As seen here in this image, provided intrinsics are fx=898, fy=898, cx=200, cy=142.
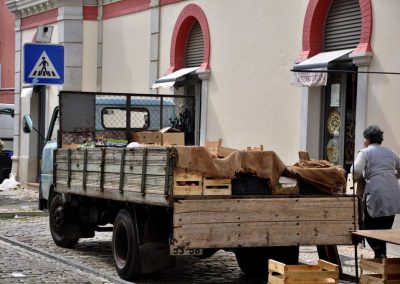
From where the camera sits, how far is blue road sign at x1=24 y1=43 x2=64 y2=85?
15.2 metres

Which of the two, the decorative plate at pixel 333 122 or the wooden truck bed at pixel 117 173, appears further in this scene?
the decorative plate at pixel 333 122

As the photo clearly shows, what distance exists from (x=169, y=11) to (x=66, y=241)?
24.2ft

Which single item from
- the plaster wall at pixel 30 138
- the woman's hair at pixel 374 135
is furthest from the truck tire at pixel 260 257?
the plaster wall at pixel 30 138

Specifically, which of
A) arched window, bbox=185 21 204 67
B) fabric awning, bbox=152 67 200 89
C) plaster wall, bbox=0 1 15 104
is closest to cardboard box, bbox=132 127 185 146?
fabric awning, bbox=152 67 200 89

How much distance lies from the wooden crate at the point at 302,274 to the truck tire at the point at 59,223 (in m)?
4.80

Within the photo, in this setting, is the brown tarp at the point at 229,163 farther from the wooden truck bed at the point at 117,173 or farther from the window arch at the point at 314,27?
the window arch at the point at 314,27

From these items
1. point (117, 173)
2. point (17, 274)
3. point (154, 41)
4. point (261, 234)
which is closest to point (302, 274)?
point (261, 234)

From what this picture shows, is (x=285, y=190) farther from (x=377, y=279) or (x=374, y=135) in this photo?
(x=377, y=279)

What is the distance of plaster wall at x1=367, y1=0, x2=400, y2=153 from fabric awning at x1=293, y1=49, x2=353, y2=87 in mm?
632

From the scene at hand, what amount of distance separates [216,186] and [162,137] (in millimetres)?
3319

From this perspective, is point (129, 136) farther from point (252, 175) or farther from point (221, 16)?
point (221, 16)

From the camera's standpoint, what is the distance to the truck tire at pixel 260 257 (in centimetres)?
992

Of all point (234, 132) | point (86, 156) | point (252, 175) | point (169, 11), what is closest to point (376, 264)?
point (252, 175)

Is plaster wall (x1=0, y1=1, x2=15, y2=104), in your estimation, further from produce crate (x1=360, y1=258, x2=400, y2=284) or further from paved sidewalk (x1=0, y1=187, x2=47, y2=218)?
produce crate (x1=360, y1=258, x2=400, y2=284)
